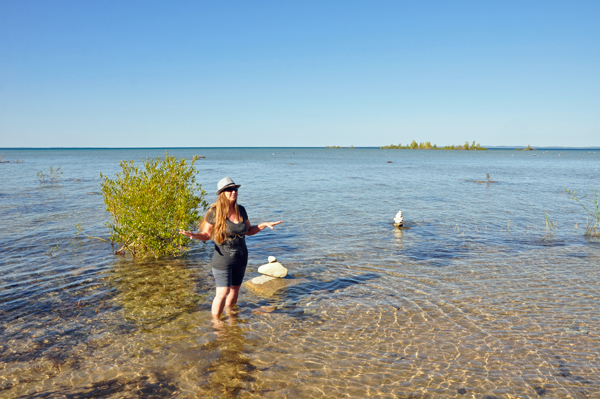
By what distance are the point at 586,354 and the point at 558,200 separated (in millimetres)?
25492

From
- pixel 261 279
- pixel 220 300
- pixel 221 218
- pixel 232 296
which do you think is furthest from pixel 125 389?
pixel 261 279

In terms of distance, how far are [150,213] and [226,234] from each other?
6.25 m

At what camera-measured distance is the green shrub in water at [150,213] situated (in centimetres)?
1249

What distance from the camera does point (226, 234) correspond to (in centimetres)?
744

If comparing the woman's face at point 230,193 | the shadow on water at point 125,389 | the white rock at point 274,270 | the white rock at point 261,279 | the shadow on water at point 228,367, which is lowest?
the shadow on water at point 228,367

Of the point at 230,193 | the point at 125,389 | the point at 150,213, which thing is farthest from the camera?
the point at 150,213

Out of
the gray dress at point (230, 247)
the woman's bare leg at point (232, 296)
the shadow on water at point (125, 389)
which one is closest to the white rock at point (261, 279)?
the woman's bare leg at point (232, 296)

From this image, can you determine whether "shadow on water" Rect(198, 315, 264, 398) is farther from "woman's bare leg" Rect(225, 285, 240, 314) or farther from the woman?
the woman

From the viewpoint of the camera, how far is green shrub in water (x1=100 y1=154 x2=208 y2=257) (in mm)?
12492

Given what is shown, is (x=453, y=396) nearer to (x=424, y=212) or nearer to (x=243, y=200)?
(x=424, y=212)

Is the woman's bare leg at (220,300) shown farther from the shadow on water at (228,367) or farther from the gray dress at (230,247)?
the gray dress at (230,247)

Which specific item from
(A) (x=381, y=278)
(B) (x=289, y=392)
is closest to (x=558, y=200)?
(A) (x=381, y=278)

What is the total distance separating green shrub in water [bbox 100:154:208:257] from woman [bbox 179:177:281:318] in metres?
5.33

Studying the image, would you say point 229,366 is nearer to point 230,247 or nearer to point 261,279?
point 230,247
